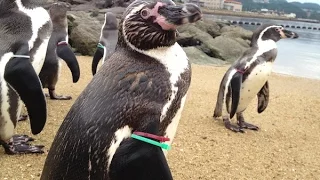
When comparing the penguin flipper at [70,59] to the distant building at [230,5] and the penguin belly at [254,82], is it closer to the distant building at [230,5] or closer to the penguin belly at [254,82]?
the penguin belly at [254,82]

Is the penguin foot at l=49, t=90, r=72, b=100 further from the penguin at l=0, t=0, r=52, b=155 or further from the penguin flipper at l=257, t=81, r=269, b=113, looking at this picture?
the penguin flipper at l=257, t=81, r=269, b=113

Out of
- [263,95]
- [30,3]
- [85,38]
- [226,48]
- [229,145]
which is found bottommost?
[226,48]

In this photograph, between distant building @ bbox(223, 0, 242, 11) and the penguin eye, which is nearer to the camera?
the penguin eye

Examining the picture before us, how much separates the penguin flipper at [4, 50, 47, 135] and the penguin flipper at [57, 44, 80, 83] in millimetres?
2124

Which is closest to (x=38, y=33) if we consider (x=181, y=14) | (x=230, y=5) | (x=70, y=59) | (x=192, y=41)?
(x=70, y=59)

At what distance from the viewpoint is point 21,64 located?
3211mm

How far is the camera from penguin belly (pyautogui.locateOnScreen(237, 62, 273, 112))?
5.70 meters

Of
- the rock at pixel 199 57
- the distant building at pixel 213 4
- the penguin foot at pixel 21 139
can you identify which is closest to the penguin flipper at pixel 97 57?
the penguin foot at pixel 21 139

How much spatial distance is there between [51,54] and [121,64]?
13.1 ft

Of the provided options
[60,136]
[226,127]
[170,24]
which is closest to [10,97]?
[60,136]

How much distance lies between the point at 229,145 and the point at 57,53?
8.54 ft

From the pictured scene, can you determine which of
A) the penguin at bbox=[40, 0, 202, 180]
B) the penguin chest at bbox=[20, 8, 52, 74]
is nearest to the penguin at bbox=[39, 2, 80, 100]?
the penguin chest at bbox=[20, 8, 52, 74]

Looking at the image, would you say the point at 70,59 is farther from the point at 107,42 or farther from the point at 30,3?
the point at 30,3

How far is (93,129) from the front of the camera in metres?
1.83
